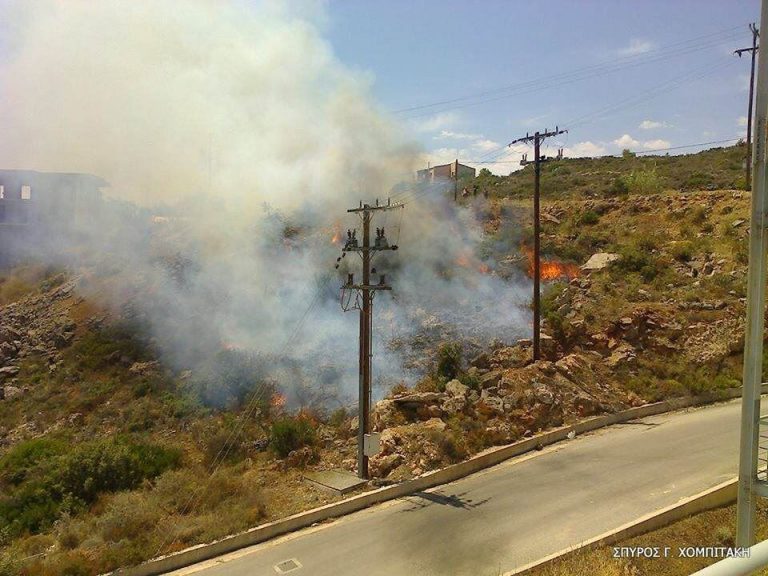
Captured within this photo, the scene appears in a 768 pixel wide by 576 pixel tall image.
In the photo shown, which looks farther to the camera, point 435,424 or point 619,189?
point 619,189

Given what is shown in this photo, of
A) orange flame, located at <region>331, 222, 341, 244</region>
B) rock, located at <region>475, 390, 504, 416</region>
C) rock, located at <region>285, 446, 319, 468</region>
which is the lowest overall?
rock, located at <region>285, 446, 319, 468</region>

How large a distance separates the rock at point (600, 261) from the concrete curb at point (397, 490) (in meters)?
10.2

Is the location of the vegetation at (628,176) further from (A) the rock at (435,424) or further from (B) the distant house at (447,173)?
(A) the rock at (435,424)

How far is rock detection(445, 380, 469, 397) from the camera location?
57.1 ft

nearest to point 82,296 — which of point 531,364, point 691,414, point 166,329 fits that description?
point 166,329

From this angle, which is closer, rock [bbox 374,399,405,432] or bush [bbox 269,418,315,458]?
bush [bbox 269,418,315,458]

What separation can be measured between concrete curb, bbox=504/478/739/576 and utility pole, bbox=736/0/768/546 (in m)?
4.33

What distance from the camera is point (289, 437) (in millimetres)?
16250

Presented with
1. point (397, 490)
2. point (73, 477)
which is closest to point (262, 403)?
point (73, 477)

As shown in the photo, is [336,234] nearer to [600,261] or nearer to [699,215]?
[600,261]

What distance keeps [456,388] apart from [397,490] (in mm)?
4859

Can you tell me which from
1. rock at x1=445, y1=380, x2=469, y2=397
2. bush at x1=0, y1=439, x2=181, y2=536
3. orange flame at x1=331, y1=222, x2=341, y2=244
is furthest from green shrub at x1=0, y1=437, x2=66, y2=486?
orange flame at x1=331, y1=222, x2=341, y2=244

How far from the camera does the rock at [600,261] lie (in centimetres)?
2762

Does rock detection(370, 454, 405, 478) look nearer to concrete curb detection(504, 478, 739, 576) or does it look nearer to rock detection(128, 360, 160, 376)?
concrete curb detection(504, 478, 739, 576)
